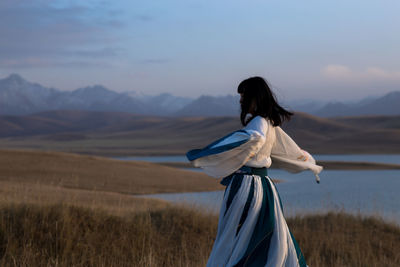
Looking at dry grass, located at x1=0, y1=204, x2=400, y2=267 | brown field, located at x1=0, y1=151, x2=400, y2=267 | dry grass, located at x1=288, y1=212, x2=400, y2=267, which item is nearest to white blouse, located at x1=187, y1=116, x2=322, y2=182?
brown field, located at x1=0, y1=151, x2=400, y2=267

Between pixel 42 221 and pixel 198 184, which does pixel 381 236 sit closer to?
pixel 42 221

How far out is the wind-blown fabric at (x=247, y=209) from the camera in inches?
160

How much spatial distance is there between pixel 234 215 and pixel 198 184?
895 inches


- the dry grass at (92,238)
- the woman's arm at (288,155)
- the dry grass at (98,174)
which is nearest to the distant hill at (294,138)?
the dry grass at (98,174)

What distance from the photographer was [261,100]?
A: 430 cm

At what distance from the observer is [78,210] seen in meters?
7.88

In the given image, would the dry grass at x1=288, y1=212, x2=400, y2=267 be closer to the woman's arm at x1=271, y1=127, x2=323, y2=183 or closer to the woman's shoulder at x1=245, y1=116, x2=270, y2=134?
the woman's arm at x1=271, y1=127, x2=323, y2=183

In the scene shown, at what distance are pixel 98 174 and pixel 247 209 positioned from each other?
2295cm

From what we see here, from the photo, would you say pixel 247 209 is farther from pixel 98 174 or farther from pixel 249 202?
pixel 98 174

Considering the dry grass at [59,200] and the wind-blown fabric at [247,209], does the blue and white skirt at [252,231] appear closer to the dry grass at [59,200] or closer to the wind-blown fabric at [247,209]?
the wind-blown fabric at [247,209]

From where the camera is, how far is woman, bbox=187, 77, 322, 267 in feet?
13.3

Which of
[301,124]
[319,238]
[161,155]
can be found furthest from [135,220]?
[301,124]

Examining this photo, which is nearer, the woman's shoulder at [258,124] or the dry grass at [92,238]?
the woman's shoulder at [258,124]

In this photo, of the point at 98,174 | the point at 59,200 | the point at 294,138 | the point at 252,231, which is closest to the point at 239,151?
the point at 252,231
